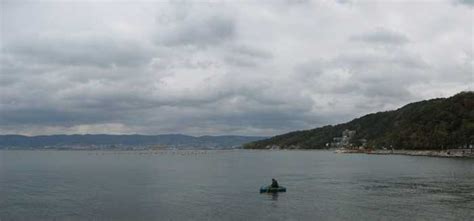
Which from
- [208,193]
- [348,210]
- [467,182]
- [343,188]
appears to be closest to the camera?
[348,210]

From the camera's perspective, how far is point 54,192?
84.7 meters

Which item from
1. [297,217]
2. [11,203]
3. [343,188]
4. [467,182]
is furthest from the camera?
[467,182]

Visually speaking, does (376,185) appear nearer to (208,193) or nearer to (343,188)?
(343,188)

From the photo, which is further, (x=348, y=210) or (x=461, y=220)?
(x=348, y=210)

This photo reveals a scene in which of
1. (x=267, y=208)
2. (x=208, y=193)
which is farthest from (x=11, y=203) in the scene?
(x=267, y=208)

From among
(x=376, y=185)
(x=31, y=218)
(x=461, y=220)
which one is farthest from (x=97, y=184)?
(x=461, y=220)

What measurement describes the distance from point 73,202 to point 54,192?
15.9 meters

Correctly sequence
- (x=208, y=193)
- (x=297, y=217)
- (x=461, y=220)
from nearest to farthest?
(x=461, y=220) < (x=297, y=217) < (x=208, y=193)

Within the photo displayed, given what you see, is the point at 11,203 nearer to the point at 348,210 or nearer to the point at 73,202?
the point at 73,202

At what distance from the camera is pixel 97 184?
332 feet

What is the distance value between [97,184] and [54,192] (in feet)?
54.8

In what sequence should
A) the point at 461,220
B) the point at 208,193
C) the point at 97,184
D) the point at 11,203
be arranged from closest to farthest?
1. the point at 461,220
2. the point at 11,203
3. the point at 208,193
4. the point at 97,184

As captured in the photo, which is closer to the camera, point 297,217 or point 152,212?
point 297,217

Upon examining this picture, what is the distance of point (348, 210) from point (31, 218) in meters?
37.4
